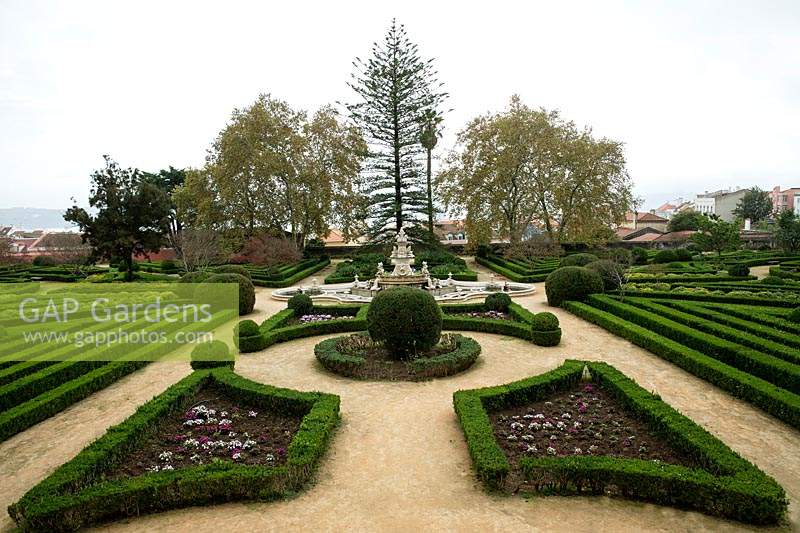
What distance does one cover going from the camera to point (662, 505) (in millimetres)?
5742

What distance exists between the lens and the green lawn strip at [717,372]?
7.99 m

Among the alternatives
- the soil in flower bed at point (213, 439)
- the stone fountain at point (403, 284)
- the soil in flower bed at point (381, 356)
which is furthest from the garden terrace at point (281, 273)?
the soil in flower bed at point (213, 439)

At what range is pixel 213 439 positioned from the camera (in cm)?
740

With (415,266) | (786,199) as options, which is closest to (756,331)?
(415,266)

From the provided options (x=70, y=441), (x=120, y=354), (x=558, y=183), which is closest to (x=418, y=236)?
(x=558, y=183)

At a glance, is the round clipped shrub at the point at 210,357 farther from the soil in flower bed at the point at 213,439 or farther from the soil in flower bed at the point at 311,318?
the soil in flower bed at the point at 311,318

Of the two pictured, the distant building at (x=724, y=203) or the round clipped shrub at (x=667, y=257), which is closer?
the round clipped shrub at (x=667, y=257)

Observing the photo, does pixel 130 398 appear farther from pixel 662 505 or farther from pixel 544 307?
pixel 544 307

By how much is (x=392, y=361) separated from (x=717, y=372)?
20.6 ft

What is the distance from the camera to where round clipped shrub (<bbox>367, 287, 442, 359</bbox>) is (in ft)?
→ 35.4

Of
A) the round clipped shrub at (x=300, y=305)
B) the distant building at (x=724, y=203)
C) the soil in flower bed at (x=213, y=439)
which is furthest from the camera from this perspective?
the distant building at (x=724, y=203)

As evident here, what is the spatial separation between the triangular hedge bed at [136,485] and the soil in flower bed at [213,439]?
0.75 feet

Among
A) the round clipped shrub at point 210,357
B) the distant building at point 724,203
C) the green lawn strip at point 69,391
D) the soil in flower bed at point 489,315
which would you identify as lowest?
the green lawn strip at point 69,391

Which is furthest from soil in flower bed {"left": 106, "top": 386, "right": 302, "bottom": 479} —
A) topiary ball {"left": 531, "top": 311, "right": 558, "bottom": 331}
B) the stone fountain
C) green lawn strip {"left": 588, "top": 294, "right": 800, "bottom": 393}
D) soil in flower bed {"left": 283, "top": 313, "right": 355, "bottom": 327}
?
the stone fountain
